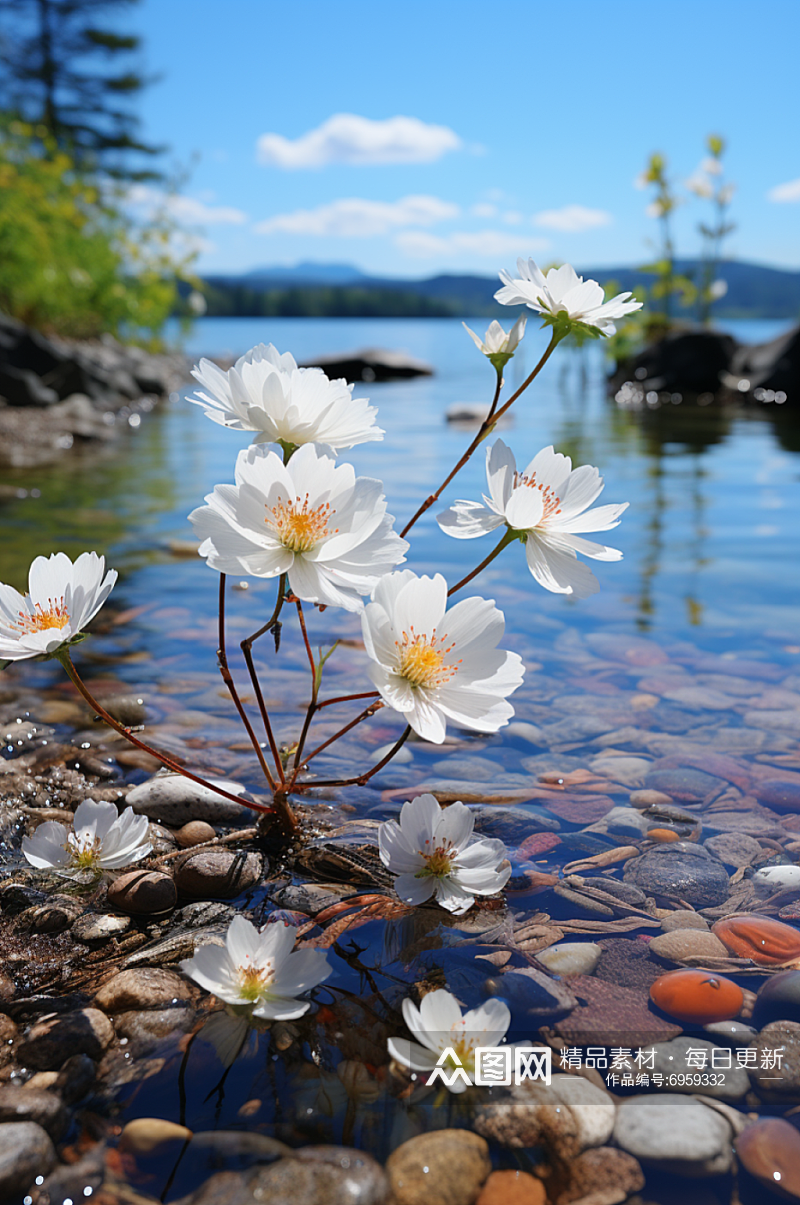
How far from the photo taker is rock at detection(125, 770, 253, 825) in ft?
7.22

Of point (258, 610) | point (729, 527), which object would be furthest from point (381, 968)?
point (729, 527)

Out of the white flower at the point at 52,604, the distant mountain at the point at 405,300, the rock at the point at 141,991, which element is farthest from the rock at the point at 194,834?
the distant mountain at the point at 405,300

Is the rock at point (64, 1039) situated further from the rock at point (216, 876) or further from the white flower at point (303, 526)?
the white flower at point (303, 526)

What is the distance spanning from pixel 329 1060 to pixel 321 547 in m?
0.82

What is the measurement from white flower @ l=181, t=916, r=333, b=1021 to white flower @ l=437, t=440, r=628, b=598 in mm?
752

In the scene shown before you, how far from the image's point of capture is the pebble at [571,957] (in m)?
1.67

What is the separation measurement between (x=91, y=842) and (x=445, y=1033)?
861mm

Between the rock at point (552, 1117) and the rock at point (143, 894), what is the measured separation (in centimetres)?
80

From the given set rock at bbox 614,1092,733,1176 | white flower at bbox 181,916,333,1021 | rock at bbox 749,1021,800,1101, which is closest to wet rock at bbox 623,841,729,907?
rock at bbox 749,1021,800,1101

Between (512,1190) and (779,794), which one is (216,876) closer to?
(512,1190)

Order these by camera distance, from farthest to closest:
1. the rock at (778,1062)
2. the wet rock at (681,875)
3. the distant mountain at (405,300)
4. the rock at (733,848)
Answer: the distant mountain at (405,300), the rock at (733,848), the wet rock at (681,875), the rock at (778,1062)

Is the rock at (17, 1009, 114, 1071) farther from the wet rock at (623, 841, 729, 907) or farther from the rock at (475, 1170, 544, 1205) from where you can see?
the wet rock at (623, 841, 729, 907)

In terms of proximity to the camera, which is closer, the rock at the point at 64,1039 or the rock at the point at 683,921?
the rock at the point at 64,1039

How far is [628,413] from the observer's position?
13.7 m
